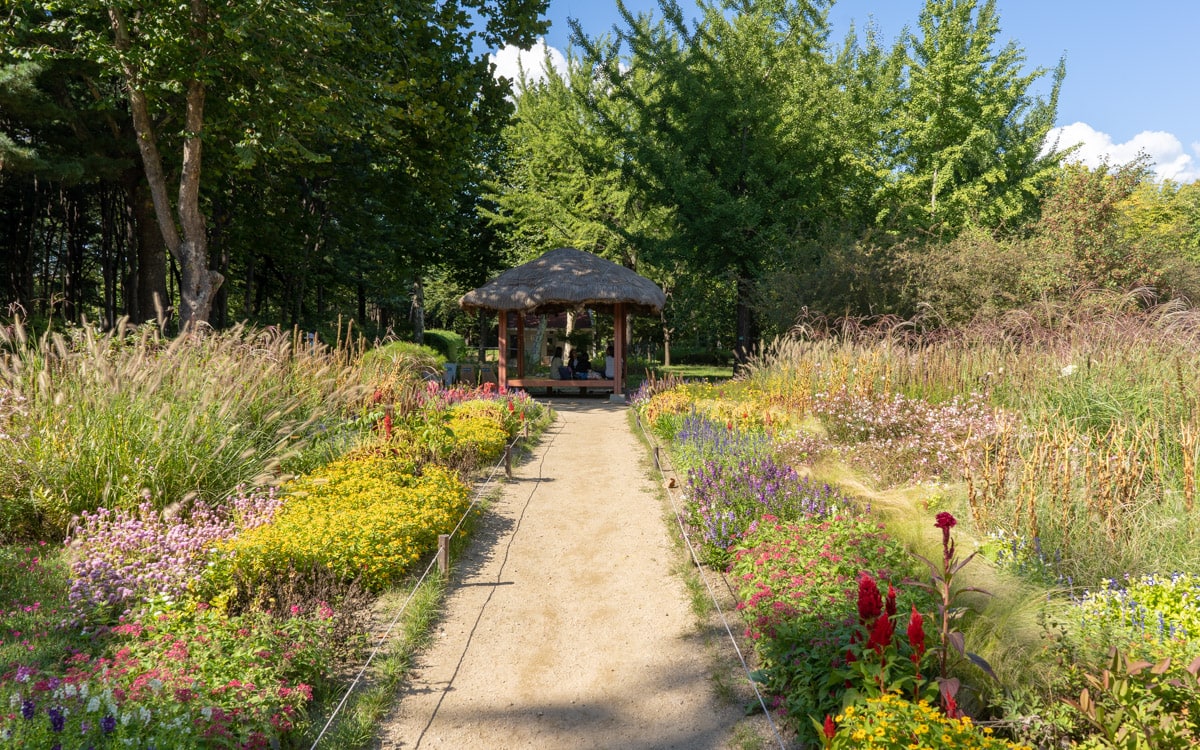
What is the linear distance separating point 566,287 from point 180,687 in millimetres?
13236

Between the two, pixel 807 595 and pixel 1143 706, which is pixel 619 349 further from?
pixel 1143 706

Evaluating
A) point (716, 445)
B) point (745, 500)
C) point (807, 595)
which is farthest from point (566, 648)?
point (716, 445)

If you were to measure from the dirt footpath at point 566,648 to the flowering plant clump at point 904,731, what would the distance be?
0.79 m

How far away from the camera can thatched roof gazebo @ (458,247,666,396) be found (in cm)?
1534

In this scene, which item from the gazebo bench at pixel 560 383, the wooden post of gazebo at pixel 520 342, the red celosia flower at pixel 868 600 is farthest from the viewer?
the gazebo bench at pixel 560 383

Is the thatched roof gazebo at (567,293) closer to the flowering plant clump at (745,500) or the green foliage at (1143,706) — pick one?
the flowering plant clump at (745,500)

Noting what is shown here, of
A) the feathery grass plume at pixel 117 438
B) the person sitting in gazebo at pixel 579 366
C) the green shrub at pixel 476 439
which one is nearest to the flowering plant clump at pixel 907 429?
the green shrub at pixel 476 439

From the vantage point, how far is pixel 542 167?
24359 mm

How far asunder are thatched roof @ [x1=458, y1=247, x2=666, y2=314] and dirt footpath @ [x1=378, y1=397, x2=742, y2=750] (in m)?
9.32

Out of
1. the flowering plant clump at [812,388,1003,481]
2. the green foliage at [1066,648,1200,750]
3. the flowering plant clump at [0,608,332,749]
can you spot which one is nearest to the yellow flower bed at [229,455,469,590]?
the flowering plant clump at [0,608,332,749]

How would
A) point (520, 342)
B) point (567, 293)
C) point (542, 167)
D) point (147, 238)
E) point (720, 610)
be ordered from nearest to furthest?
point (720, 610) < point (147, 238) < point (567, 293) < point (520, 342) < point (542, 167)

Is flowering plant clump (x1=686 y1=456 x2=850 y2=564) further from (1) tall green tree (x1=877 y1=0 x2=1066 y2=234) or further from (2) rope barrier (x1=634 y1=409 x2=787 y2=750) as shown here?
(1) tall green tree (x1=877 y1=0 x2=1066 y2=234)

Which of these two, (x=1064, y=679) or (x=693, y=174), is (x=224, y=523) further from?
(x=693, y=174)

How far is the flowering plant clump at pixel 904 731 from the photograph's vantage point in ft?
6.88
